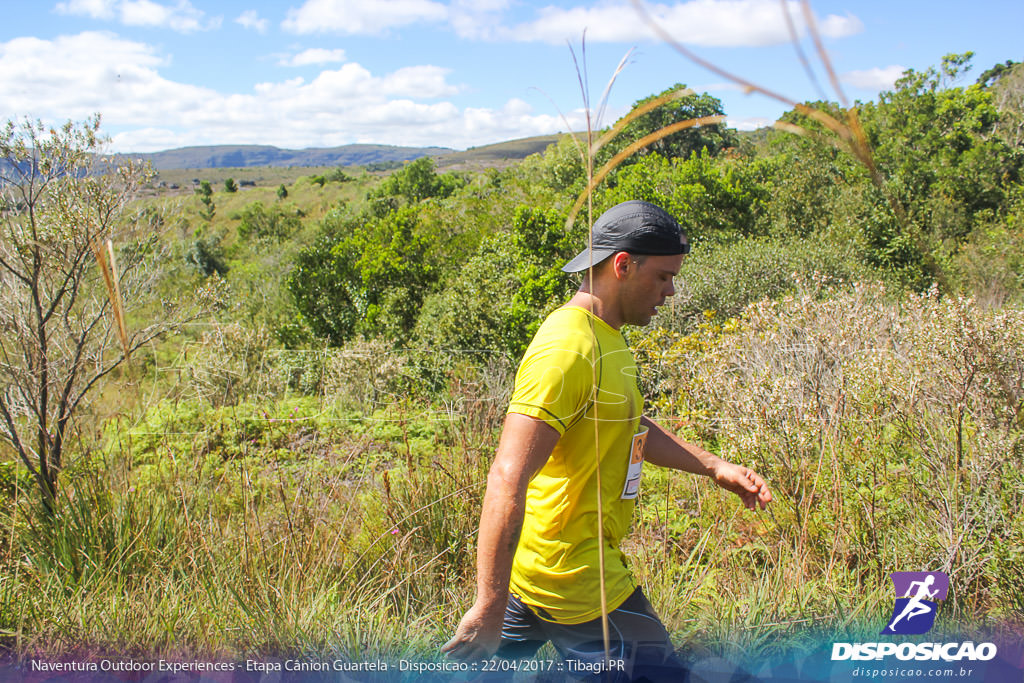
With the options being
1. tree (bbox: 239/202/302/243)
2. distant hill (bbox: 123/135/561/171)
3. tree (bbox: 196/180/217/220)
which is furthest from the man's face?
distant hill (bbox: 123/135/561/171)

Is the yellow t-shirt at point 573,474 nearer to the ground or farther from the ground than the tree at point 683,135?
nearer to the ground

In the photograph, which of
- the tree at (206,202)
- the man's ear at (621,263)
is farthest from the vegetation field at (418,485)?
the tree at (206,202)

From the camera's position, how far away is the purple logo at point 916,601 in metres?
2.51

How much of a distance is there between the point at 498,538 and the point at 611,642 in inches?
19.6

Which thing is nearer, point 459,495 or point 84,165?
point 459,495

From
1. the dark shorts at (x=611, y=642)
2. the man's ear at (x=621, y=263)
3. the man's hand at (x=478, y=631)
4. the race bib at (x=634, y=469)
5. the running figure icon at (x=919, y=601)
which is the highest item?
the man's ear at (x=621, y=263)

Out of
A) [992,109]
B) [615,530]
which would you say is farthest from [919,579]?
[992,109]

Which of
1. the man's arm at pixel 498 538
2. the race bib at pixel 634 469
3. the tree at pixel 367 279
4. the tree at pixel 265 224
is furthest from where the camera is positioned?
the tree at pixel 265 224

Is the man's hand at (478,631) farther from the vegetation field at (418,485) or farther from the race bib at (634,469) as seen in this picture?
the vegetation field at (418,485)

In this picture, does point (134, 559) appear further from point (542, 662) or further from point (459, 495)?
point (542, 662)

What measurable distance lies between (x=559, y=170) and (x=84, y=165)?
19390mm

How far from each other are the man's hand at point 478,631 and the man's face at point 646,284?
82 cm

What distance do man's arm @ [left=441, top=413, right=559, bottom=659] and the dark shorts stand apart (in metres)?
0.18

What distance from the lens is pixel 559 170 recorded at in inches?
878
